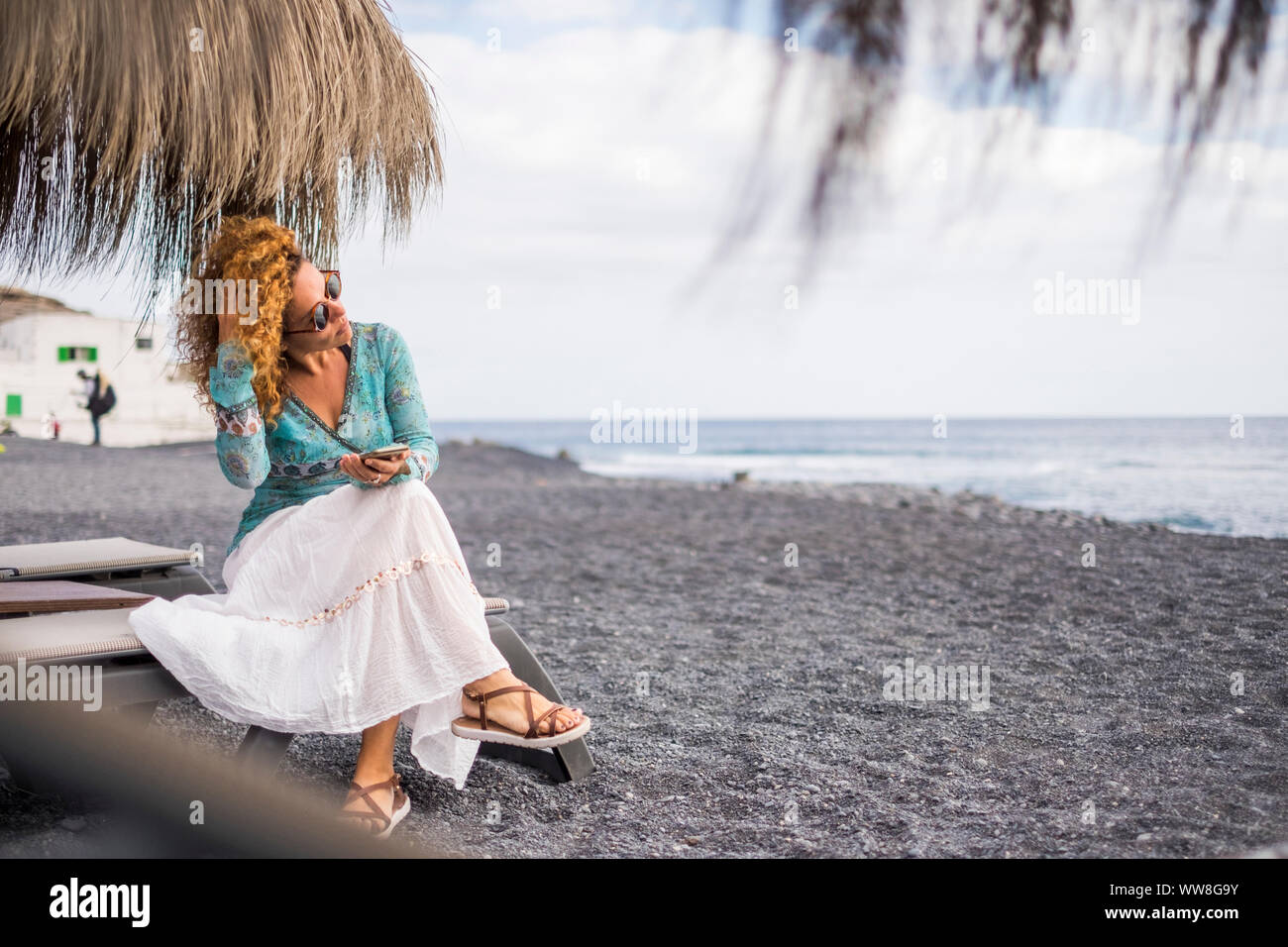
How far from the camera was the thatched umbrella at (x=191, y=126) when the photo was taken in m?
2.28

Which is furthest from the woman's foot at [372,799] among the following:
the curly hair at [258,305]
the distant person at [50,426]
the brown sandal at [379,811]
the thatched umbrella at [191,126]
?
the distant person at [50,426]

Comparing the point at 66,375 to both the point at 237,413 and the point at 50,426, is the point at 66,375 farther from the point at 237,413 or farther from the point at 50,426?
the point at 237,413

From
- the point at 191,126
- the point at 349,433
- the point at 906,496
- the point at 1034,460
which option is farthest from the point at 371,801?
the point at 1034,460

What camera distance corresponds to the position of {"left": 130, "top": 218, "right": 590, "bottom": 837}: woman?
2178 millimetres

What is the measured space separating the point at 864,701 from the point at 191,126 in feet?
9.00

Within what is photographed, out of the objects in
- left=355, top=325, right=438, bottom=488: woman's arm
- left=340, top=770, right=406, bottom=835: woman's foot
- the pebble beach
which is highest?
left=355, top=325, right=438, bottom=488: woman's arm

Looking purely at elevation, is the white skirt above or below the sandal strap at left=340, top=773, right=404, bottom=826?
above

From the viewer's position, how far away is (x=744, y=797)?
2525 mm

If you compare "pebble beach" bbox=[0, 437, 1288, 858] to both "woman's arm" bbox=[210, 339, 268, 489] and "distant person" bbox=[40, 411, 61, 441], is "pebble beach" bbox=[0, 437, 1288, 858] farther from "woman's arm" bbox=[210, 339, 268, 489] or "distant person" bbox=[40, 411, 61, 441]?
"distant person" bbox=[40, 411, 61, 441]

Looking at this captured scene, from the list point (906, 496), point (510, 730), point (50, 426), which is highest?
point (50, 426)

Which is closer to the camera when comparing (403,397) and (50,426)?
(403,397)

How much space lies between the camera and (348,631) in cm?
219

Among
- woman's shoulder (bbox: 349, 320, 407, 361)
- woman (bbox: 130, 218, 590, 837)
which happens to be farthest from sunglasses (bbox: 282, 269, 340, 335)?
woman's shoulder (bbox: 349, 320, 407, 361)
